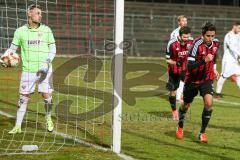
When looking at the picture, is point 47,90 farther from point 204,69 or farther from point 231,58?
point 231,58

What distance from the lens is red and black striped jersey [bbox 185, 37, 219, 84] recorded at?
32.8 ft

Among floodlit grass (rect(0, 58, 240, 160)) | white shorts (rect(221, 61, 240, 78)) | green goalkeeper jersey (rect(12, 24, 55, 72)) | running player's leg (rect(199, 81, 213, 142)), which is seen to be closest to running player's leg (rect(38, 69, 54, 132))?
floodlit grass (rect(0, 58, 240, 160))

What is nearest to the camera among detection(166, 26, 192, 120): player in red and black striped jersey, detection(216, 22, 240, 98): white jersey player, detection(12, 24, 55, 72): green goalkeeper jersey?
detection(12, 24, 55, 72): green goalkeeper jersey

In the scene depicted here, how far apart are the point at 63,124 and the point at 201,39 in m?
3.23

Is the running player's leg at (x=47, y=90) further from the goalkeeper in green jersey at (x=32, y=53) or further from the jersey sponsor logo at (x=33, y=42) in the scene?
the jersey sponsor logo at (x=33, y=42)

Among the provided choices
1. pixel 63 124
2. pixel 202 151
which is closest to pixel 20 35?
pixel 63 124

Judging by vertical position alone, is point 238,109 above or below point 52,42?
below

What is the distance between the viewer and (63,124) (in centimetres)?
1138

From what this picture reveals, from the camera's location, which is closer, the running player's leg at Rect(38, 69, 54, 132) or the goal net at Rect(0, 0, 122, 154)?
the goal net at Rect(0, 0, 122, 154)

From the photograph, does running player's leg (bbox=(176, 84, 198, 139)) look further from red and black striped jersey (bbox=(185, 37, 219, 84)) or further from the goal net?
the goal net

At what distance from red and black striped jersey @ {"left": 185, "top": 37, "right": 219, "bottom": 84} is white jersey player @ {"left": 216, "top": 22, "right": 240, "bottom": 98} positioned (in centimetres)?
713

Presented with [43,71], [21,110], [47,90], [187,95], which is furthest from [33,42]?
[187,95]

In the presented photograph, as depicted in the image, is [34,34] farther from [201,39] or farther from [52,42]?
[201,39]

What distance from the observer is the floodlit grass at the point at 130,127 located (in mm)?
8742
